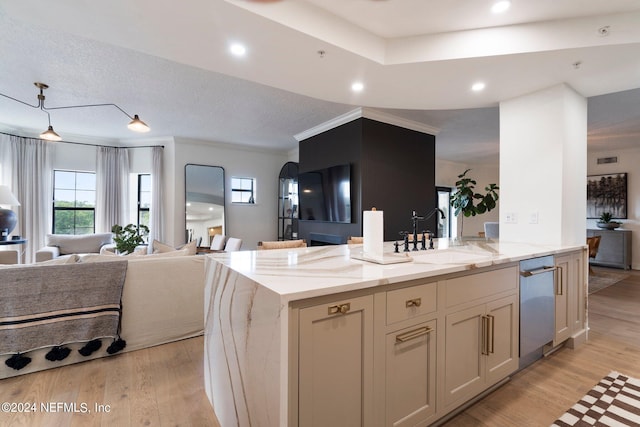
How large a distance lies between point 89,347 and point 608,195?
9.49 meters

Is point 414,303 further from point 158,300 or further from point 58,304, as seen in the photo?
point 58,304

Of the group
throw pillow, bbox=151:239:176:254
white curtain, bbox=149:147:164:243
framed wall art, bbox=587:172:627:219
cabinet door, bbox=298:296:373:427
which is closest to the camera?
cabinet door, bbox=298:296:373:427

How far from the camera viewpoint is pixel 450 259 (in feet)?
5.73

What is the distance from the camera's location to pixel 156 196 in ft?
19.5

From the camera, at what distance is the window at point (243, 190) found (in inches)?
261

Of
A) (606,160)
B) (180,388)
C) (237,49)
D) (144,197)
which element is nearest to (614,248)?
(606,160)

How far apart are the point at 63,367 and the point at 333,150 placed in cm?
407

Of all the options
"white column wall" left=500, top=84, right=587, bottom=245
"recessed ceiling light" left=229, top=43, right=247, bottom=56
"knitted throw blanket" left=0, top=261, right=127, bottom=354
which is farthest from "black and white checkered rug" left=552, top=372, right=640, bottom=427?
"knitted throw blanket" left=0, top=261, right=127, bottom=354

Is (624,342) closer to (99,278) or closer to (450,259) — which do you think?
(450,259)

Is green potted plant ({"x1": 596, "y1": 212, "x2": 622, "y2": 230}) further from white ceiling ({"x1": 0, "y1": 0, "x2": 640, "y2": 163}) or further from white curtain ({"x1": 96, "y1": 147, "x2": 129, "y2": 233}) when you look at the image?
white curtain ({"x1": 96, "y1": 147, "x2": 129, "y2": 233})

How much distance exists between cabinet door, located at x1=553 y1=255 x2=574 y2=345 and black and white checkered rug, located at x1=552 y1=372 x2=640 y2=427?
406 millimetres

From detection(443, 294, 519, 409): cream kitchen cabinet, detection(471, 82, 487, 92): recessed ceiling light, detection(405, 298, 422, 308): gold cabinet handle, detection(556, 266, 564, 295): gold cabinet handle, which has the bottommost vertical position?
detection(443, 294, 519, 409): cream kitchen cabinet

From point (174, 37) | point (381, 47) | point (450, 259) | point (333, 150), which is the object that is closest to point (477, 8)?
point (381, 47)

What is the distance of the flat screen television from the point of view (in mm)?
4336
